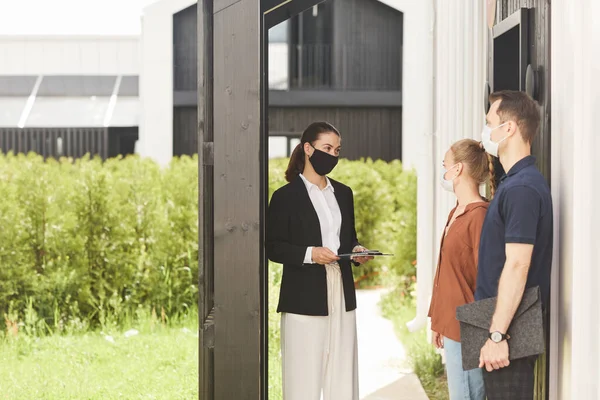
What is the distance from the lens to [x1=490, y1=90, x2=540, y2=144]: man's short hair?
3225mm

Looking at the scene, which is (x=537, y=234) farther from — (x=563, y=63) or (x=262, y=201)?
(x=262, y=201)

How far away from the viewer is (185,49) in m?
16.7

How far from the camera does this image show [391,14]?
55.6ft

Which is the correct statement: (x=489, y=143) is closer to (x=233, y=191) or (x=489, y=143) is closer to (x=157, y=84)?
(x=233, y=191)

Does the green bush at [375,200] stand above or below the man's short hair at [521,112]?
below

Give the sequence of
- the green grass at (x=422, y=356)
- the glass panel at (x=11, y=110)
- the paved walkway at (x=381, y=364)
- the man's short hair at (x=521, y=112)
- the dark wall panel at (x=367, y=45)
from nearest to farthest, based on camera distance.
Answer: the man's short hair at (x=521, y=112)
the paved walkway at (x=381, y=364)
the green grass at (x=422, y=356)
the dark wall panel at (x=367, y=45)
the glass panel at (x=11, y=110)

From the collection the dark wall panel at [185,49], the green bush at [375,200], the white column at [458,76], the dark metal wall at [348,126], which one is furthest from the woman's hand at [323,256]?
the dark wall panel at [185,49]

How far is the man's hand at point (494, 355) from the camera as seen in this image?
3135 millimetres

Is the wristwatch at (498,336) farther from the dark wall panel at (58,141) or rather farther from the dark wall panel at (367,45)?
the dark wall panel at (58,141)

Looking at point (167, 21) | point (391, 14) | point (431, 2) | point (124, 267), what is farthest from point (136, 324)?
point (391, 14)

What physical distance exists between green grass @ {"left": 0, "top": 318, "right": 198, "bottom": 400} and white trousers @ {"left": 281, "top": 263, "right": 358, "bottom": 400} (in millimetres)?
2094

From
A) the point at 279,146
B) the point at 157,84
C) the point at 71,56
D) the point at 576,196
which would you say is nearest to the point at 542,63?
the point at 576,196

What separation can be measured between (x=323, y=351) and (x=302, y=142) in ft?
3.53

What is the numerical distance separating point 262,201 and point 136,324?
497cm
